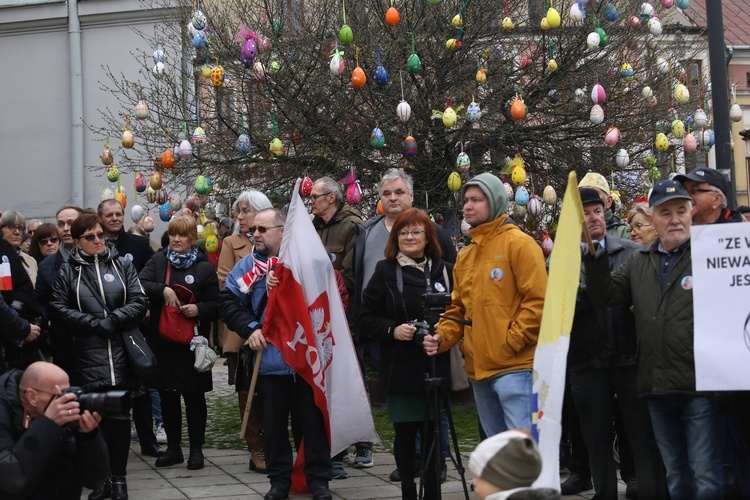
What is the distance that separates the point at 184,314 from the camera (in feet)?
26.9

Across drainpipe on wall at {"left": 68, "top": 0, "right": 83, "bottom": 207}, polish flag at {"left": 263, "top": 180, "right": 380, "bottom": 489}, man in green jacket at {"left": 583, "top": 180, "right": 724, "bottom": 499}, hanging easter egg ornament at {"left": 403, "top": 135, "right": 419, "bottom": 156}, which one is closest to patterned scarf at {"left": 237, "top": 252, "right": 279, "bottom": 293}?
polish flag at {"left": 263, "top": 180, "right": 380, "bottom": 489}

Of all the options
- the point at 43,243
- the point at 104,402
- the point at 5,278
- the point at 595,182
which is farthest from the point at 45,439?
the point at 43,243

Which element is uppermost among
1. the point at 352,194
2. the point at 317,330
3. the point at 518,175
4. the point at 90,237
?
the point at 518,175

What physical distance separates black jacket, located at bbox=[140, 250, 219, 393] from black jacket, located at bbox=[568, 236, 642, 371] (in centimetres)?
300

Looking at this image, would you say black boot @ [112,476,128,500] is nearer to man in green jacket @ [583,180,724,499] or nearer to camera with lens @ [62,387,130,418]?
camera with lens @ [62,387,130,418]

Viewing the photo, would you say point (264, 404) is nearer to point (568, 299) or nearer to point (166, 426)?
point (166, 426)

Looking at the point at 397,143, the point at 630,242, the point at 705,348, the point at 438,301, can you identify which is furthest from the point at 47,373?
the point at 397,143

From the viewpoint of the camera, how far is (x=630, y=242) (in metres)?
6.70

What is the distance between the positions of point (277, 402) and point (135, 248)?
2497mm

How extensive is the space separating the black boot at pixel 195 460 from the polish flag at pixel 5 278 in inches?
74.1

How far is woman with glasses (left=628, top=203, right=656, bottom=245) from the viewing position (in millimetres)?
7582

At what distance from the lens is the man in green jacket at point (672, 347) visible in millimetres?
5434

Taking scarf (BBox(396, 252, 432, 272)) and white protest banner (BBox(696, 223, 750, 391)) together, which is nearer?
white protest banner (BBox(696, 223, 750, 391))

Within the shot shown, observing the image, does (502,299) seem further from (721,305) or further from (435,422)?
(721,305)
